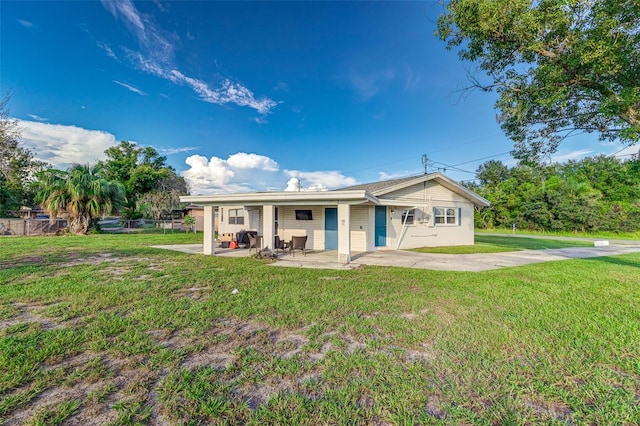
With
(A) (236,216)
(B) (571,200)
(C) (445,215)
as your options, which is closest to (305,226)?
(A) (236,216)

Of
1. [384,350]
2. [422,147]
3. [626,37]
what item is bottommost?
[384,350]

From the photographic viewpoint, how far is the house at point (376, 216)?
10.6m

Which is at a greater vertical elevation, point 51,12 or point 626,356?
point 51,12

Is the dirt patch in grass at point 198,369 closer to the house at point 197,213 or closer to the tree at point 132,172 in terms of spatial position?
the house at point 197,213

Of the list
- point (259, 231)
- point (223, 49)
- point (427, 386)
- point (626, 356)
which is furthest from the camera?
point (259, 231)

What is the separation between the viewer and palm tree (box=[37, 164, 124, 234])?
18.7 metres

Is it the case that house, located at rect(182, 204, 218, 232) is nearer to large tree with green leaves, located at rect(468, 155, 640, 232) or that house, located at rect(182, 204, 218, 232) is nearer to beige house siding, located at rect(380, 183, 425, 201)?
beige house siding, located at rect(380, 183, 425, 201)

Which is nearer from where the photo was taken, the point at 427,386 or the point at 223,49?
the point at 427,386

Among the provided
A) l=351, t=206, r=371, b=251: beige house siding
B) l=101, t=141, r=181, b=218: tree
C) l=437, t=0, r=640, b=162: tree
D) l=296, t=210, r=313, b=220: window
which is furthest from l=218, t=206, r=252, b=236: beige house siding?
l=101, t=141, r=181, b=218: tree

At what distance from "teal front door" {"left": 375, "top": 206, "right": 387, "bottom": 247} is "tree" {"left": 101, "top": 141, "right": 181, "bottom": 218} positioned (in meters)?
28.5

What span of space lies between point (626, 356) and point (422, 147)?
21969 millimetres

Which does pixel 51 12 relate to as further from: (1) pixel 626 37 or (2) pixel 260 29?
(1) pixel 626 37

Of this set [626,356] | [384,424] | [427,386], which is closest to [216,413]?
[384,424]

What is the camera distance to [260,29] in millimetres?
12227
